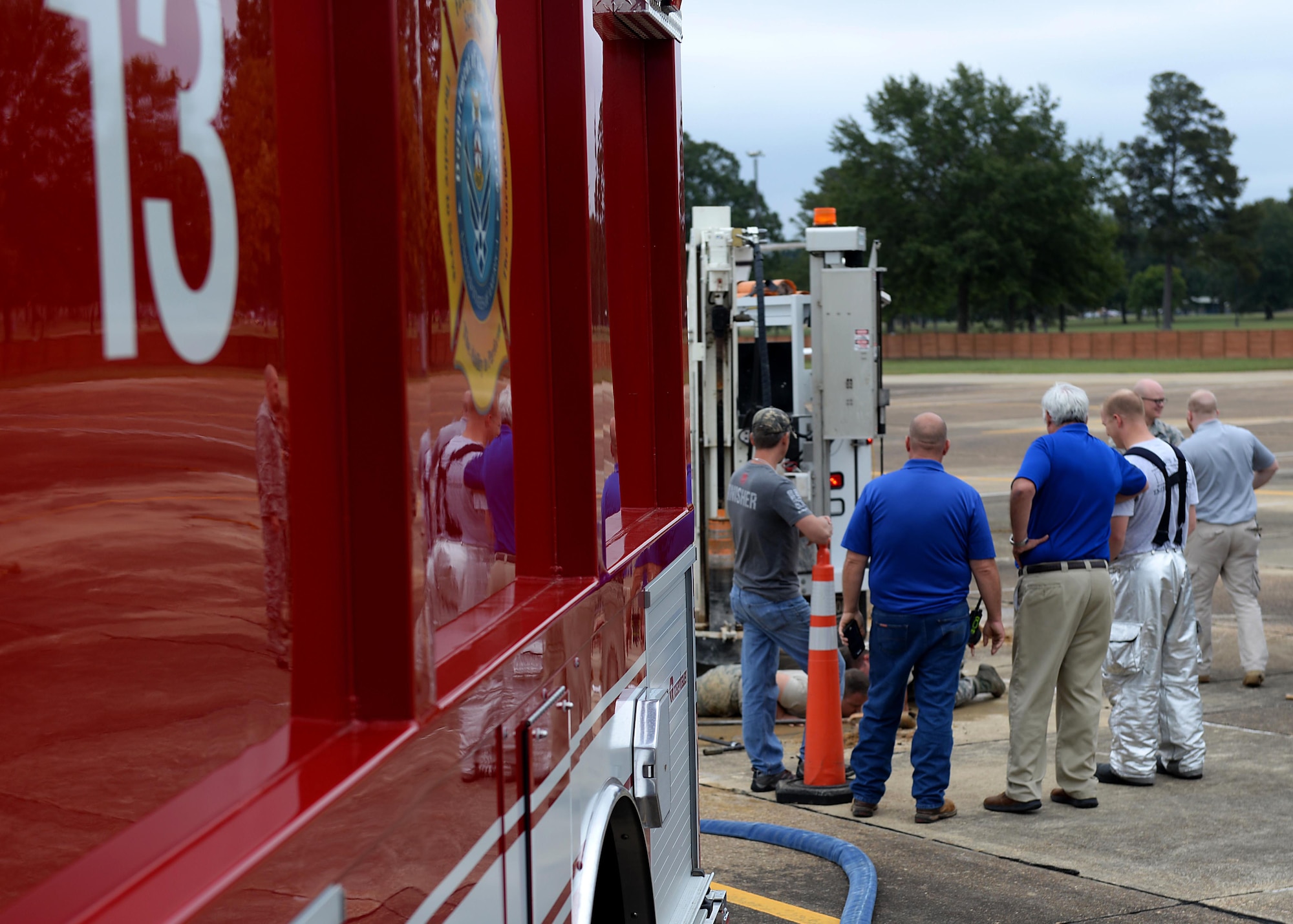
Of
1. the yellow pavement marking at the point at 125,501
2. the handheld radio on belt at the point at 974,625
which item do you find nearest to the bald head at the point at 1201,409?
the handheld radio on belt at the point at 974,625

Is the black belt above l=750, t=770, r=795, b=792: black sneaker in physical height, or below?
above

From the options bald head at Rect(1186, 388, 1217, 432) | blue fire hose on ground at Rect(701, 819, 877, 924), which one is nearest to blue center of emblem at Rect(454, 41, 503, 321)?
blue fire hose on ground at Rect(701, 819, 877, 924)

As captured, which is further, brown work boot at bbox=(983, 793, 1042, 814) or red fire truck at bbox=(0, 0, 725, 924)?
brown work boot at bbox=(983, 793, 1042, 814)

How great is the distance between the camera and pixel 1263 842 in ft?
20.0

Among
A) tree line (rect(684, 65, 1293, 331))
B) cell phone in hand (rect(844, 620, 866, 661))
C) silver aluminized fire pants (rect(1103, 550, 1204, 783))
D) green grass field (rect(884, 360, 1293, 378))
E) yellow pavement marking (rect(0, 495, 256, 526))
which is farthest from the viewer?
tree line (rect(684, 65, 1293, 331))

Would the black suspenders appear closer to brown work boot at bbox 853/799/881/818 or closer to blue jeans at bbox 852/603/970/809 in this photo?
blue jeans at bbox 852/603/970/809

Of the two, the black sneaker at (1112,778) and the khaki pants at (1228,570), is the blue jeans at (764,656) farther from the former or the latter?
the khaki pants at (1228,570)

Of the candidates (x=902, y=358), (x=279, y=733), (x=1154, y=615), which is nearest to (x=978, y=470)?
(x=1154, y=615)

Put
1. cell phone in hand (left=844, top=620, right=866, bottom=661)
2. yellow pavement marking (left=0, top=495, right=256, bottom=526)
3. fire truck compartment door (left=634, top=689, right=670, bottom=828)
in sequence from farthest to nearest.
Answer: cell phone in hand (left=844, top=620, right=866, bottom=661) < fire truck compartment door (left=634, top=689, right=670, bottom=828) < yellow pavement marking (left=0, top=495, right=256, bottom=526)

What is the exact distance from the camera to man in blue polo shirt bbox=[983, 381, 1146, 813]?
664 centimetres

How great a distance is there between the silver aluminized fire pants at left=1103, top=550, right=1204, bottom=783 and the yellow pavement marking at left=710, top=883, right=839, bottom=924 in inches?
96.2

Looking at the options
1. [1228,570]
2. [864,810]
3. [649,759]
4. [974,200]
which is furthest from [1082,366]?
[649,759]

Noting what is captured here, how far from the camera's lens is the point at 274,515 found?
1.62 m

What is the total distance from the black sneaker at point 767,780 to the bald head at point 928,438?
5.92 ft
